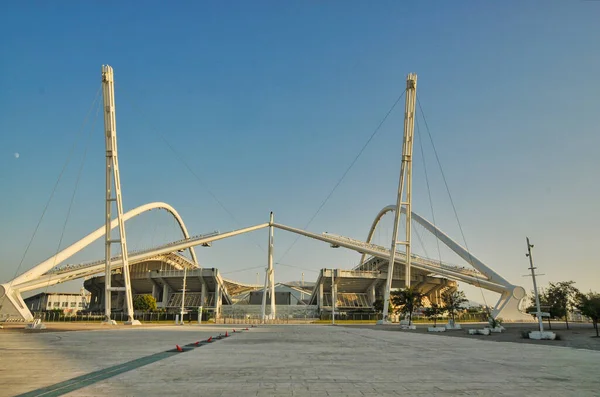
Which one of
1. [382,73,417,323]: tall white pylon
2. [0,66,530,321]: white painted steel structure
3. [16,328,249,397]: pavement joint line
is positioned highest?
[382,73,417,323]: tall white pylon

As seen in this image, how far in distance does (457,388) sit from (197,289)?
356 ft

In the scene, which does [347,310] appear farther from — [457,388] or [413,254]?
[457,388]

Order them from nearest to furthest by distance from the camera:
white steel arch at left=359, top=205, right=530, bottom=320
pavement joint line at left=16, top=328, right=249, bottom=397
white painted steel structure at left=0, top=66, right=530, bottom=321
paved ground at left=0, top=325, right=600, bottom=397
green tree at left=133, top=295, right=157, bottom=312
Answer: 1. pavement joint line at left=16, top=328, right=249, bottom=397
2. paved ground at left=0, top=325, right=600, bottom=397
3. white painted steel structure at left=0, top=66, right=530, bottom=321
4. white steel arch at left=359, top=205, right=530, bottom=320
5. green tree at left=133, top=295, right=157, bottom=312

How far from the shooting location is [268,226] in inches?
4149

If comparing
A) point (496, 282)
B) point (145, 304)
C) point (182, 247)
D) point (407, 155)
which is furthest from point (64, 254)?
point (496, 282)

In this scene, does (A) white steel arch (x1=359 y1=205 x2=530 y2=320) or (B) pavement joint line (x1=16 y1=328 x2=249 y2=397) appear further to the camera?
(A) white steel arch (x1=359 y1=205 x2=530 y2=320)

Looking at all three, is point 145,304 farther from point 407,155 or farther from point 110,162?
point 407,155

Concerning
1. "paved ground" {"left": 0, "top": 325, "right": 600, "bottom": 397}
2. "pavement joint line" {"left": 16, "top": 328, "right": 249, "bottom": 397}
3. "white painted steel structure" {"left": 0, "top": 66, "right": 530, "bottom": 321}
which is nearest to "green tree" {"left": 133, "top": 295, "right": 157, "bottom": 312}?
"white painted steel structure" {"left": 0, "top": 66, "right": 530, "bottom": 321}

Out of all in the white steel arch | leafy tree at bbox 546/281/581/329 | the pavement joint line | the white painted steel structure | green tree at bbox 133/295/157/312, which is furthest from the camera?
green tree at bbox 133/295/157/312

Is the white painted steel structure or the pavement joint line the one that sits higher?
the white painted steel structure

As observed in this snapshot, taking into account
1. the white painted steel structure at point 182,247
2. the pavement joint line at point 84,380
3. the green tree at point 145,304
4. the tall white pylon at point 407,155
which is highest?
the tall white pylon at point 407,155

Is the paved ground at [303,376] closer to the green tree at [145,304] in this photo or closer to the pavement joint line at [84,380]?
the pavement joint line at [84,380]

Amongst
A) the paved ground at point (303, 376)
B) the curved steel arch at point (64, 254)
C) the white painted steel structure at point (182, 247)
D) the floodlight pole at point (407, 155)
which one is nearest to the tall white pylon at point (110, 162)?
the white painted steel structure at point (182, 247)

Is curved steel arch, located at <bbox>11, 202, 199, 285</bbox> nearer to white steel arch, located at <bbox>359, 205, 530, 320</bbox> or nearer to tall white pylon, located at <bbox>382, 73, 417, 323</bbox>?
tall white pylon, located at <bbox>382, 73, 417, 323</bbox>
